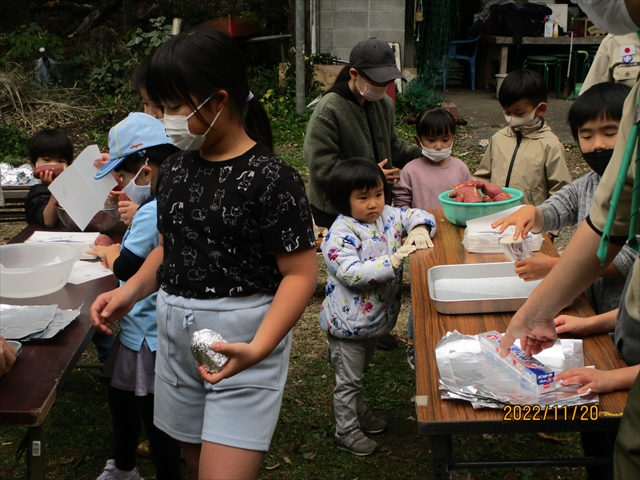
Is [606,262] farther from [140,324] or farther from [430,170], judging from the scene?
[430,170]

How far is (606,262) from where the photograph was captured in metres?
1.64

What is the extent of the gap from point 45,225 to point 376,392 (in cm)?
193

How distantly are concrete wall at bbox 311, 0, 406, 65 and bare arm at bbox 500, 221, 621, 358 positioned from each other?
869 centimetres

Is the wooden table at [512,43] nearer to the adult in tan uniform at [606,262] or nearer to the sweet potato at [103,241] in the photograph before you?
the sweet potato at [103,241]

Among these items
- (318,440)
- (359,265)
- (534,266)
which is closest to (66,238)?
(359,265)

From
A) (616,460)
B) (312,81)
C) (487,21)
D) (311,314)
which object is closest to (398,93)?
(312,81)

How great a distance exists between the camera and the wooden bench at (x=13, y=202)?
4656 millimetres

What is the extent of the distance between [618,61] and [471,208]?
5.80ft

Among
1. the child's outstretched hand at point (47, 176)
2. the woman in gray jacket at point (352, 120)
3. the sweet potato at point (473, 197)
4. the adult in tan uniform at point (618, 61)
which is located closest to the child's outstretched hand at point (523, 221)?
the sweet potato at point (473, 197)

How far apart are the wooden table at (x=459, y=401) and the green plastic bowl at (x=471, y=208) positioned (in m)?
0.37

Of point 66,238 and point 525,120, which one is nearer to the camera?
point 66,238

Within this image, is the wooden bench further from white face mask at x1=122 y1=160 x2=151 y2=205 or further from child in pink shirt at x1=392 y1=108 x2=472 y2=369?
child in pink shirt at x1=392 y1=108 x2=472 y2=369

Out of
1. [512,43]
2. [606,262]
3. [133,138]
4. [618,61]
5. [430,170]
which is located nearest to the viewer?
[606,262]

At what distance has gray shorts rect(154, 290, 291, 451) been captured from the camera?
6.25 feet
